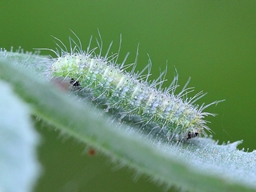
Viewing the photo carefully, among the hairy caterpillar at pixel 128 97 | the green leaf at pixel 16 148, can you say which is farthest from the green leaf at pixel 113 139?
the hairy caterpillar at pixel 128 97

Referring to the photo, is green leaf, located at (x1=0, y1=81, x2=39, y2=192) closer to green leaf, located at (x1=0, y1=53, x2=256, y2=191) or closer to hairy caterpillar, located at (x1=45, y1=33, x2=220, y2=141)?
green leaf, located at (x1=0, y1=53, x2=256, y2=191)

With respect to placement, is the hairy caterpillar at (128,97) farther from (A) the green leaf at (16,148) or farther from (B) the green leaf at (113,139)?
(A) the green leaf at (16,148)

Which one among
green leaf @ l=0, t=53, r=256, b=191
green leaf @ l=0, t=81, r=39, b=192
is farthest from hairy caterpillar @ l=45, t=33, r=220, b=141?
green leaf @ l=0, t=81, r=39, b=192

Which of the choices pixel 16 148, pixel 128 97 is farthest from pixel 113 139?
pixel 128 97

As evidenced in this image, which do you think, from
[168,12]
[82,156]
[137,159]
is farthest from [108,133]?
[168,12]

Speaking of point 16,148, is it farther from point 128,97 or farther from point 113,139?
point 128,97

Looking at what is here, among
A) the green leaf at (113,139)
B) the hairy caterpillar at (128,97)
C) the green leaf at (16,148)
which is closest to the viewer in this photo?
the green leaf at (16,148)

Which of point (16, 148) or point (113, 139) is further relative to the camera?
point (113, 139)

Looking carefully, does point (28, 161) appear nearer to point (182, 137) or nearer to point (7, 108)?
point (7, 108)
